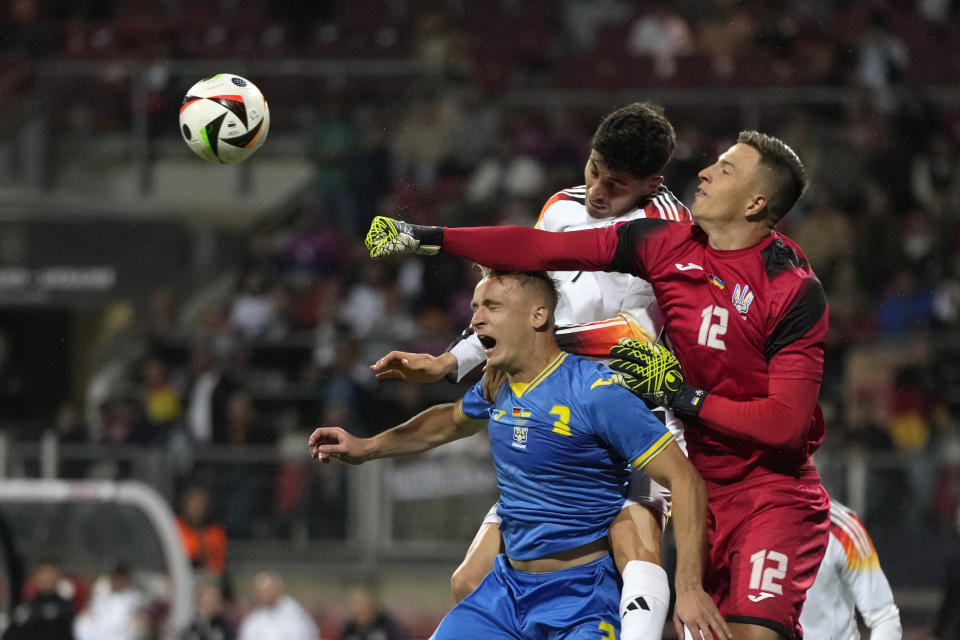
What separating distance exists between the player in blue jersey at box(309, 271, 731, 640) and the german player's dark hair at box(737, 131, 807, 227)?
0.81 metres

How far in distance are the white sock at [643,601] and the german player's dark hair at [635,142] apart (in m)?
1.51

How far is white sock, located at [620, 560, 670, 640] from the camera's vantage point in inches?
187

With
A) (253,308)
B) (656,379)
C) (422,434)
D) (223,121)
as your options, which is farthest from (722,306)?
(253,308)

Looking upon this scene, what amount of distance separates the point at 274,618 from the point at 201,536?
1.13 meters

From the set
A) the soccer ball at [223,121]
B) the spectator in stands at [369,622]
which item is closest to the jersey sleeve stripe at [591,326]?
the soccer ball at [223,121]

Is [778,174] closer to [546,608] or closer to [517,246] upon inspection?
[517,246]

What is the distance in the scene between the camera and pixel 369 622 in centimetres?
1220

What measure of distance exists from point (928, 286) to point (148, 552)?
7369mm

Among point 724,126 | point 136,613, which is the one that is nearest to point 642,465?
point 136,613

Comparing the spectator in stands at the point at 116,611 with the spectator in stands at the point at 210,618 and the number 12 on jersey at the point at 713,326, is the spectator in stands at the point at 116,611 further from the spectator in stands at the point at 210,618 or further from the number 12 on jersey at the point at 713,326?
the number 12 on jersey at the point at 713,326

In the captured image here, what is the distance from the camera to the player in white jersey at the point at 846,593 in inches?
256

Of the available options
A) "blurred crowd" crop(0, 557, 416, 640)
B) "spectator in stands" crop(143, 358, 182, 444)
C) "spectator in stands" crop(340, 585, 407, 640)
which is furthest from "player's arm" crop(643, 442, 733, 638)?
"spectator in stands" crop(143, 358, 182, 444)

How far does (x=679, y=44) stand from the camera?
16.6 metres

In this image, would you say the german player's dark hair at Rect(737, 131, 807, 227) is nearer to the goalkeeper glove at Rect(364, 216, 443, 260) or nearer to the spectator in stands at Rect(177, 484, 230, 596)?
the goalkeeper glove at Rect(364, 216, 443, 260)
